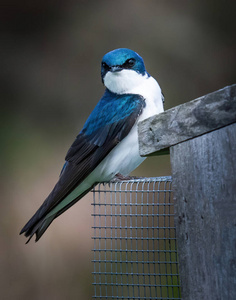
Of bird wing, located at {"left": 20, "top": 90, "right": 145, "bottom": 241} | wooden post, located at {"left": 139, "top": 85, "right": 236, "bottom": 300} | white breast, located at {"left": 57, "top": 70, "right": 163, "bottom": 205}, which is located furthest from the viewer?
white breast, located at {"left": 57, "top": 70, "right": 163, "bottom": 205}

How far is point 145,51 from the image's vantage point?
11.8 feet

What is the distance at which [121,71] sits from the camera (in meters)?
2.21

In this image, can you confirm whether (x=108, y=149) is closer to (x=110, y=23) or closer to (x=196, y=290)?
(x=196, y=290)

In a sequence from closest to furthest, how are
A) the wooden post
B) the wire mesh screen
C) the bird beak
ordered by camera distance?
the wooden post
the wire mesh screen
the bird beak

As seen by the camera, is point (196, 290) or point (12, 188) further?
point (12, 188)

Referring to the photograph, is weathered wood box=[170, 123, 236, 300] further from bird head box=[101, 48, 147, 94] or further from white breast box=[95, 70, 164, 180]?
bird head box=[101, 48, 147, 94]

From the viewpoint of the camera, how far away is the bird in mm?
1910

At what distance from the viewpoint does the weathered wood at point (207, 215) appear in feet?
3.56

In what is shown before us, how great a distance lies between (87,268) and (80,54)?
4.86ft

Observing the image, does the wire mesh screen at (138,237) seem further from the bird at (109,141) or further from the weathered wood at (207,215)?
the weathered wood at (207,215)

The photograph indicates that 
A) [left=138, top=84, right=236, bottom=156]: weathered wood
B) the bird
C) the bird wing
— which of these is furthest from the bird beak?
[left=138, top=84, right=236, bottom=156]: weathered wood

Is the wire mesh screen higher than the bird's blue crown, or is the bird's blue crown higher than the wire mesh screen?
the bird's blue crown

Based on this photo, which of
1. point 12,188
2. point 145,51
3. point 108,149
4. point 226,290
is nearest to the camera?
point 226,290

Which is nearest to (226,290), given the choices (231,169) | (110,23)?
(231,169)
